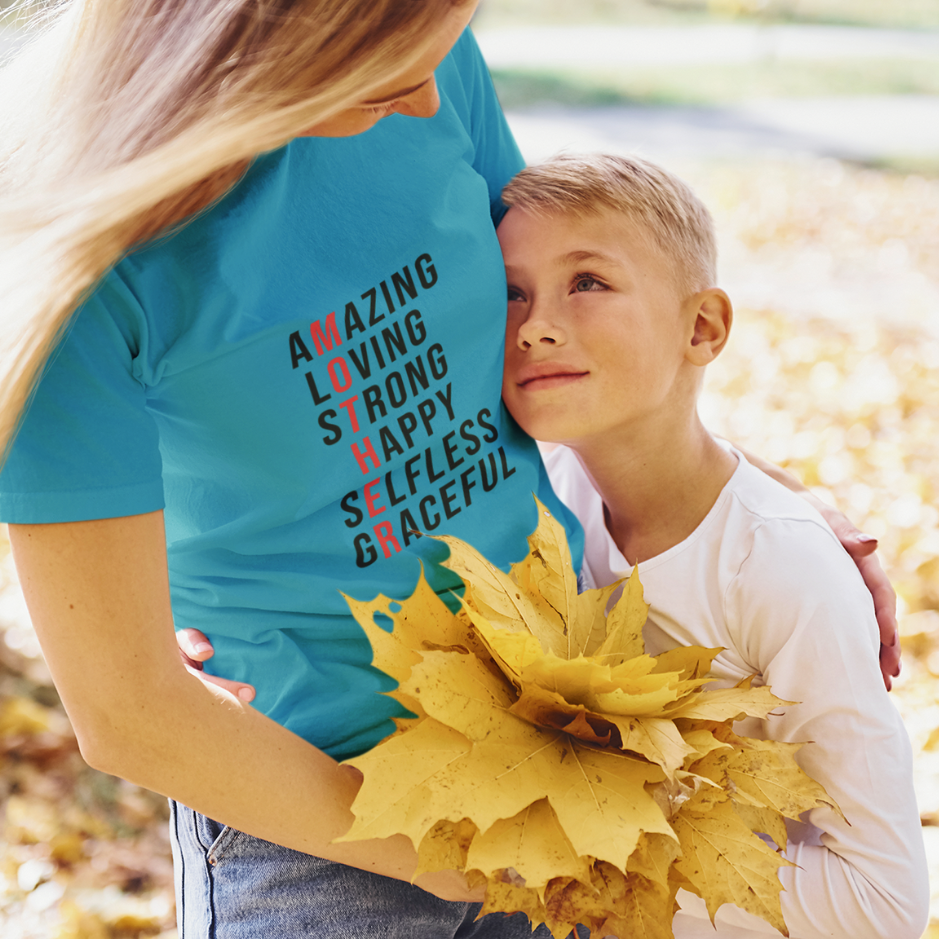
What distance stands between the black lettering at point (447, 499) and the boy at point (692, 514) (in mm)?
181

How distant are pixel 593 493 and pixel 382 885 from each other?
742 millimetres

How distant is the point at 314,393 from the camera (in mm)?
1127

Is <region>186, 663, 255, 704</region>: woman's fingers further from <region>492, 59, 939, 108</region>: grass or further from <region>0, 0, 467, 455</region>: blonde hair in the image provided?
<region>492, 59, 939, 108</region>: grass

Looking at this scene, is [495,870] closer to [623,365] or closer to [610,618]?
[610,618]

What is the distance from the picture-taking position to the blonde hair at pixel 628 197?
1.44 metres

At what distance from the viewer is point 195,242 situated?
3.34 ft

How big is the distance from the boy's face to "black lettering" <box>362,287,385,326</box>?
10.6 inches

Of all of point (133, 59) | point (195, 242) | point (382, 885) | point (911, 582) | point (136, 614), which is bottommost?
point (911, 582)

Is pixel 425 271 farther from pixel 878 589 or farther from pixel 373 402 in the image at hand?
pixel 878 589

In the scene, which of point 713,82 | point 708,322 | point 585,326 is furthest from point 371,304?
point 713,82

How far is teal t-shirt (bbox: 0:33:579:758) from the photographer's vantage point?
948 mm

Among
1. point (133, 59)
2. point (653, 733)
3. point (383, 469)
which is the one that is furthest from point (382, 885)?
point (133, 59)

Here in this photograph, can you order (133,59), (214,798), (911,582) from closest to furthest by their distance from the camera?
(133,59)
(214,798)
(911,582)

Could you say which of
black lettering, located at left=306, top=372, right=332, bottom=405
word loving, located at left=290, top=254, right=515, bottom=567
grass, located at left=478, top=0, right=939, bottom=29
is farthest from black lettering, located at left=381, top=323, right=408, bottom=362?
grass, located at left=478, top=0, right=939, bottom=29
